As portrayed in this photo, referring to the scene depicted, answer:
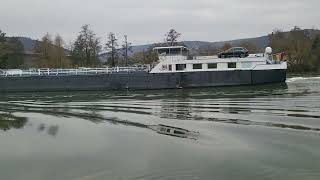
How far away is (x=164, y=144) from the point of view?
17.8m

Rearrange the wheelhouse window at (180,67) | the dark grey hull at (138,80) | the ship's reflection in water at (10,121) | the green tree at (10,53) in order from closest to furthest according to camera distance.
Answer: the ship's reflection in water at (10,121), the dark grey hull at (138,80), the wheelhouse window at (180,67), the green tree at (10,53)

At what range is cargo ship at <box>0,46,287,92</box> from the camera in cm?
4884

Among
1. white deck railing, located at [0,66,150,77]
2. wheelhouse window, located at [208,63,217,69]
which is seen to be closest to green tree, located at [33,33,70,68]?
white deck railing, located at [0,66,150,77]

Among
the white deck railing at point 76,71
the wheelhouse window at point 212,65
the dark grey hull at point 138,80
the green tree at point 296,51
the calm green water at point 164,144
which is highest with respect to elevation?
the green tree at point 296,51

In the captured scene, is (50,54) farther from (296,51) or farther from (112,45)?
(296,51)

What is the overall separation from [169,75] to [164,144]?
32.5m

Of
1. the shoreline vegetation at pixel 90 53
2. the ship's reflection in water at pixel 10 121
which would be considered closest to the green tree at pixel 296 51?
the shoreline vegetation at pixel 90 53

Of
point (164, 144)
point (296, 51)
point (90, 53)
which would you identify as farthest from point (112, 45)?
point (164, 144)

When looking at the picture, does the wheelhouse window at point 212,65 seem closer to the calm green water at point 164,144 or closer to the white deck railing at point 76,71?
the white deck railing at point 76,71

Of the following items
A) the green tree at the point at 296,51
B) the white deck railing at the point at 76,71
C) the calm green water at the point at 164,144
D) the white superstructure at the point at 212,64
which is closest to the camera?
the calm green water at the point at 164,144

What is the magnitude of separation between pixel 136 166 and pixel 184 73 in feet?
117

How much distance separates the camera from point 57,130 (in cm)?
2220

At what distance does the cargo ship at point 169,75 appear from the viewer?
48.8 metres

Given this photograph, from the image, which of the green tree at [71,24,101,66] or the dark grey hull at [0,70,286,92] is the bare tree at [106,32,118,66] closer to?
the green tree at [71,24,101,66]
